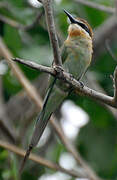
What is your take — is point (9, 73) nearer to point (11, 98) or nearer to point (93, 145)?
point (11, 98)

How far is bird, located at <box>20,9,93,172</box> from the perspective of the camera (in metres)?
2.77

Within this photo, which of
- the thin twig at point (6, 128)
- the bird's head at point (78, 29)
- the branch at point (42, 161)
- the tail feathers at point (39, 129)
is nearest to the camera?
the tail feathers at point (39, 129)

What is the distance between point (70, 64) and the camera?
2.92m

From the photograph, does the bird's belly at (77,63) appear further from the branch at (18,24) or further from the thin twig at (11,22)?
the thin twig at (11,22)

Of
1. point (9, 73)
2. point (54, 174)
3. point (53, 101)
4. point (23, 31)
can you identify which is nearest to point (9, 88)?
point (9, 73)

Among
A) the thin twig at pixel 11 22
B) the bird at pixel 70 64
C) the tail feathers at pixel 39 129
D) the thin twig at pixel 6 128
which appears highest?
the bird at pixel 70 64

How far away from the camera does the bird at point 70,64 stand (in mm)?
2770

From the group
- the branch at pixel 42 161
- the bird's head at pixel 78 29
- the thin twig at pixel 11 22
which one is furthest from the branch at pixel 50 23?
the thin twig at pixel 11 22

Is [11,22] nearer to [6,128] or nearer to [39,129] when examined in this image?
[6,128]

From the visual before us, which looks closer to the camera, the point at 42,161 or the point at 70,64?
the point at 70,64

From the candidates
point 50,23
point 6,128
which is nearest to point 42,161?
point 6,128

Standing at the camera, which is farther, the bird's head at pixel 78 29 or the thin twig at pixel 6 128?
the thin twig at pixel 6 128

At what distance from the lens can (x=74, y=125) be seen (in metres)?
4.09

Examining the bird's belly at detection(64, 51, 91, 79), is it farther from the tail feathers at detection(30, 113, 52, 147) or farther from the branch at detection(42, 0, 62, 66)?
the branch at detection(42, 0, 62, 66)
